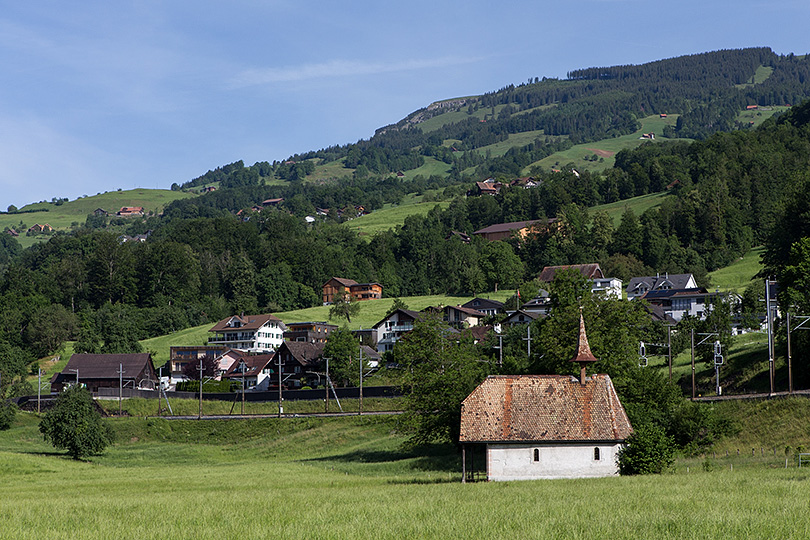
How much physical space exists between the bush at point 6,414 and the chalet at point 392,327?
6087cm

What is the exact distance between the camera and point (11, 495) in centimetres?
4462

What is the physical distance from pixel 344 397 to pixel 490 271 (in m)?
86.3

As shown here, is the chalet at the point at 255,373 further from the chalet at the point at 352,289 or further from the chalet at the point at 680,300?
the chalet at the point at 680,300

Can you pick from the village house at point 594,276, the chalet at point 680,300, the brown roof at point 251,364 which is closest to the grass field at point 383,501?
the brown roof at point 251,364

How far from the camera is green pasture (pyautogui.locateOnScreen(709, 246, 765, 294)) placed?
486 feet

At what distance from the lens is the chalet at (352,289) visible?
188375 mm

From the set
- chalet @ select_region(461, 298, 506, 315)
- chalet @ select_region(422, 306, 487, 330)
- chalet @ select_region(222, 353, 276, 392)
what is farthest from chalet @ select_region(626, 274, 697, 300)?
chalet @ select_region(222, 353, 276, 392)

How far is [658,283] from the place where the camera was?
15600 cm

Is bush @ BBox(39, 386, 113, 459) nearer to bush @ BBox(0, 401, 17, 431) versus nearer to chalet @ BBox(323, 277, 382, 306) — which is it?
bush @ BBox(0, 401, 17, 431)

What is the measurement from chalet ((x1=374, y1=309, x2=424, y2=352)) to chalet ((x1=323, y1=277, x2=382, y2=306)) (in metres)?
44.5

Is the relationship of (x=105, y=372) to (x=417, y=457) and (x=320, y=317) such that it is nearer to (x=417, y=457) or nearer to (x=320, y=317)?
(x=320, y=317)

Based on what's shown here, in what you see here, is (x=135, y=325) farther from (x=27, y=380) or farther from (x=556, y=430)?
(x=556, y=430)

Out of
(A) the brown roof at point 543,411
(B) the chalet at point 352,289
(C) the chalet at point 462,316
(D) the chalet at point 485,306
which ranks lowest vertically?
(A) the brown roof at point 543,411

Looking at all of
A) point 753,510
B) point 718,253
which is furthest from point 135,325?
point 753,510
